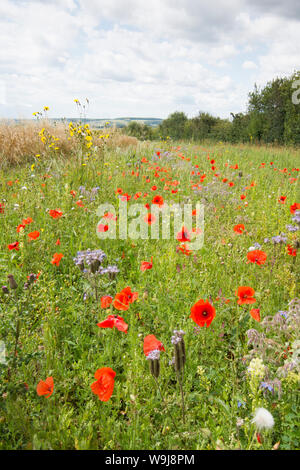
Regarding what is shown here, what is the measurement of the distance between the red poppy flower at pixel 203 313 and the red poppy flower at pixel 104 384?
0.48 m

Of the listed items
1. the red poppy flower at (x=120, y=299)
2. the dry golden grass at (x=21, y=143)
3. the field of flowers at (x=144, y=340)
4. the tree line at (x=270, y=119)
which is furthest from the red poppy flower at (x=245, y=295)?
the tree line at (x=270, y=119)

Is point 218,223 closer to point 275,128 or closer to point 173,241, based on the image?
point 173,241

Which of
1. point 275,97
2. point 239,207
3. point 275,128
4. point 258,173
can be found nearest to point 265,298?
point 239,207

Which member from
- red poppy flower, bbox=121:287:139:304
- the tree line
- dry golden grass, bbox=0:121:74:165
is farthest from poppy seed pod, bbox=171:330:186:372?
the tree line

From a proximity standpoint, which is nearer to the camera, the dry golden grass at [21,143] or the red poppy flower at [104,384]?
the red poppy flower at [104,384]

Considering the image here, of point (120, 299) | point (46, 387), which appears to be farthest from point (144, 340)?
point (46, 387)

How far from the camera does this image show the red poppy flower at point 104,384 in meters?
1.38

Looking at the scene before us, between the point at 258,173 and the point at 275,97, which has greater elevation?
the point at 275,97

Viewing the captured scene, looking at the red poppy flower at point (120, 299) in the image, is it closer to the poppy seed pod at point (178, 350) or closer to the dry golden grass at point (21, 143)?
the poppy seed pod at point (178, 350)

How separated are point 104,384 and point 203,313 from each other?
590 mm

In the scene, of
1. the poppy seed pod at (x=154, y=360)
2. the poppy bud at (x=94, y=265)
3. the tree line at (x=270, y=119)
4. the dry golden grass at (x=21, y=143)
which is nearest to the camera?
the poppy seed pod at (x=154, y=360)

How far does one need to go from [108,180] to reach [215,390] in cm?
374

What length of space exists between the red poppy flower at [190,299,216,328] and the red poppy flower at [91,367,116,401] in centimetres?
48
